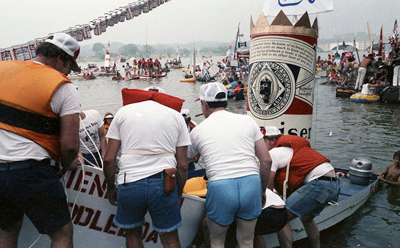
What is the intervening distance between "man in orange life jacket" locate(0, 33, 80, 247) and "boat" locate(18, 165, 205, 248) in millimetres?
680

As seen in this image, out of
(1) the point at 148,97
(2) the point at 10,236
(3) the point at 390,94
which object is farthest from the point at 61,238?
(3) the point at 390,94

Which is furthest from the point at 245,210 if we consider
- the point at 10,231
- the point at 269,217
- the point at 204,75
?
the point at 204,75

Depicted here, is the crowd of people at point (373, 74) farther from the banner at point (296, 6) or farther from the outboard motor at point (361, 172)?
the banner at point (296, 6)

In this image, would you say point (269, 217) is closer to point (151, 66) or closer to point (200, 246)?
point (200, 246)

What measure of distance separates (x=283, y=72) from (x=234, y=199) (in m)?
3.58

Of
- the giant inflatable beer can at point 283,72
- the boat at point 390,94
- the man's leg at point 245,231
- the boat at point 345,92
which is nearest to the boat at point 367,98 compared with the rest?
the boat at point 390,94

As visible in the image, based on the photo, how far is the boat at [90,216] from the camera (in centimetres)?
351

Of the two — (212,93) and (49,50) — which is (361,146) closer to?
(212,93)

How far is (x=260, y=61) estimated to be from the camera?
6488 millimetres

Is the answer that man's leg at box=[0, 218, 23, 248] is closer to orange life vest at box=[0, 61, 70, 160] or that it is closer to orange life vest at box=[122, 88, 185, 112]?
orange life vest at box=[0, 61, 70, 160]

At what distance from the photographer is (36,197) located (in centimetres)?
266

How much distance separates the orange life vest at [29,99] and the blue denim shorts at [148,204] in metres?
0.80

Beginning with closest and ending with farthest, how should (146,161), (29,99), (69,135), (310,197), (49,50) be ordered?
(29,99) < (69,135) < (49,50) < (146,161) < (310,197)

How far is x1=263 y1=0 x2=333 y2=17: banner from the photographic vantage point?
20.2 feet
